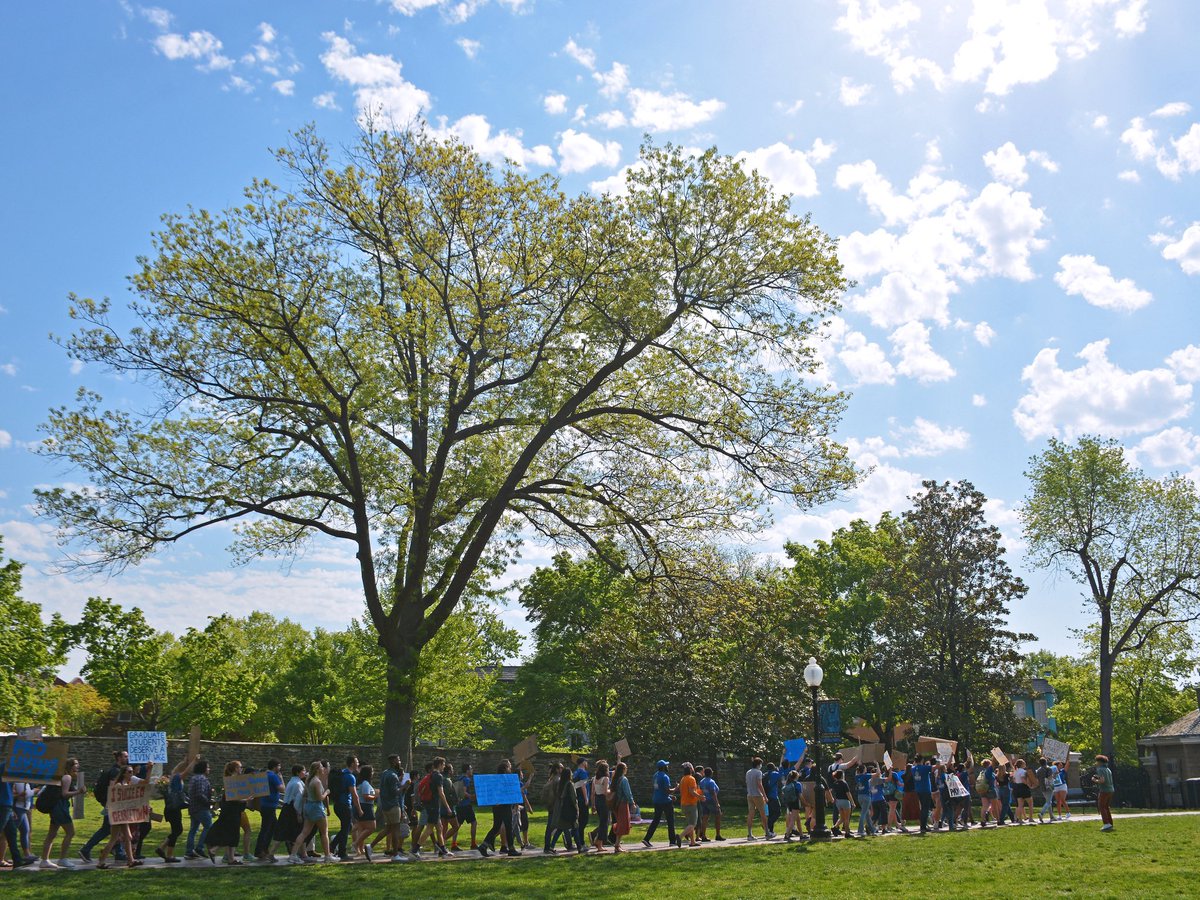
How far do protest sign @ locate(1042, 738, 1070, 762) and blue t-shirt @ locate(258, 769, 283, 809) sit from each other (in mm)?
23511

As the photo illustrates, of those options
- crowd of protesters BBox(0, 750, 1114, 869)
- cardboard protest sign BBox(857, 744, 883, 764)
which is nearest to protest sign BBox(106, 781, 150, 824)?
crowd of protesters BBox(0, 750, 1114, 869)

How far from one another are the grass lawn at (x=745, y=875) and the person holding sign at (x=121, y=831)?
27.6 inches

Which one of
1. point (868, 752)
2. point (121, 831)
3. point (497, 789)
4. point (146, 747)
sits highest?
point (146, 747)

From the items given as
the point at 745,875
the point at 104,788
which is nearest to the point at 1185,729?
the point at 745,875

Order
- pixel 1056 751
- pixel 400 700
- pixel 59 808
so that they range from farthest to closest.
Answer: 1. pixel 1056 751
2. pixel 400 700
3. pixel 59 808

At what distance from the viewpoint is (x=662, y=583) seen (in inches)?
917

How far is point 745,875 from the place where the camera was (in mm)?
14672

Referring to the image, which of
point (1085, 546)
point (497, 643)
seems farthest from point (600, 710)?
point (1085, 546)

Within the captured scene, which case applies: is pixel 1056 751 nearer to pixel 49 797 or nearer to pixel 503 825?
pixel 503 825

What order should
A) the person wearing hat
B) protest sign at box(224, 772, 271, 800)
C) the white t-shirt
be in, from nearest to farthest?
protest sign at box(224, 772, 271, 800)
the person wearing hat
the white t-shirt

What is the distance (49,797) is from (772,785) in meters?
15.0

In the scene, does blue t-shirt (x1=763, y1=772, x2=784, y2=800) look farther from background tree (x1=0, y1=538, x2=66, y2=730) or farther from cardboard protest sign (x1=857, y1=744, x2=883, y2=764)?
background tree (x1=0, y1=538, x2=66, y2=730)

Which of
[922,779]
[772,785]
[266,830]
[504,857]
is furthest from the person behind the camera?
[922,779]

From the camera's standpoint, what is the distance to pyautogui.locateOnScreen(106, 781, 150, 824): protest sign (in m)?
14.6
